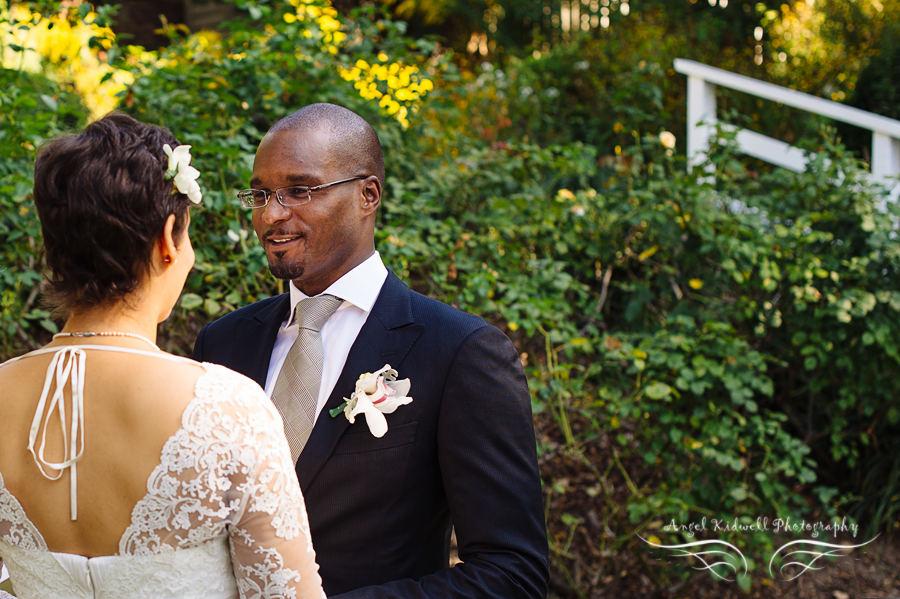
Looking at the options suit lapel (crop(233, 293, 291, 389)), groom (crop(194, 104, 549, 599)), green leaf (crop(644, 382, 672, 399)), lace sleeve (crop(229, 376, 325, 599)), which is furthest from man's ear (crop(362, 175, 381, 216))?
green leaf (crop(644, 382, 672, 399))

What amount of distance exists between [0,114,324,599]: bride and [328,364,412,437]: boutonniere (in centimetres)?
38

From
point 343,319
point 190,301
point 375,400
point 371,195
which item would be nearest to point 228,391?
point 375,400

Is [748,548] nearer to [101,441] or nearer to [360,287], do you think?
[360,287]

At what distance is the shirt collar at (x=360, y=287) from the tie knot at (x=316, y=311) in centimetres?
2

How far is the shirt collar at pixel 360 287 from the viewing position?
1.90 m

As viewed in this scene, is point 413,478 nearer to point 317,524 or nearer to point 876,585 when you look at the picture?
point 317,524

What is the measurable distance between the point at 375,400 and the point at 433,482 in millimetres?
265

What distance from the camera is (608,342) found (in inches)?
134

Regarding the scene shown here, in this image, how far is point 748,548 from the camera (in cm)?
352

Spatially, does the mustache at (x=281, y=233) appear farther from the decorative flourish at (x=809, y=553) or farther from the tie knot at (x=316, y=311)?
the decorative flourish at (x=809, y=553)

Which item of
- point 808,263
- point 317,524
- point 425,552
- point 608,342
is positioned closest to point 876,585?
point 808,263

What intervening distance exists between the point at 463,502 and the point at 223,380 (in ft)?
2.28

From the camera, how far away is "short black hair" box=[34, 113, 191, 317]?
1.19m

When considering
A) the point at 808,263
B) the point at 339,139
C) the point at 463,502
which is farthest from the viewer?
the point at 808,263
